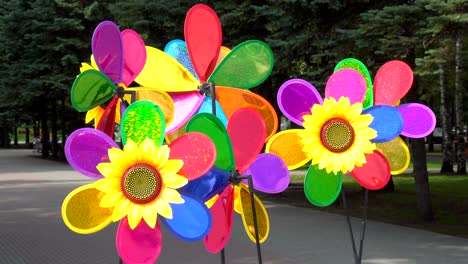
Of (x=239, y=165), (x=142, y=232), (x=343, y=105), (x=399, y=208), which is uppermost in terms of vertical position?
(x=343, y=105)

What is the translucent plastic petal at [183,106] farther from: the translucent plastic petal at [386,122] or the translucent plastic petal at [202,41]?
the translucent plastic petal at [386,122]

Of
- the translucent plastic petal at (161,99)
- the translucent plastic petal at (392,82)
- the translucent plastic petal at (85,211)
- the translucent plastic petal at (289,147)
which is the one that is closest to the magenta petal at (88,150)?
the translucent plastic petal at (85,211)

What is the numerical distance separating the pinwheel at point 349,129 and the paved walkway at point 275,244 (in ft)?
13.3

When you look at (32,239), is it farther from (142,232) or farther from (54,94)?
(54,94)

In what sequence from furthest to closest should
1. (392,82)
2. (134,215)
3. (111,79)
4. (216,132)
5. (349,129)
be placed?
(392,82) → (349,129) → (111,79) → (216,132) → (134,215)

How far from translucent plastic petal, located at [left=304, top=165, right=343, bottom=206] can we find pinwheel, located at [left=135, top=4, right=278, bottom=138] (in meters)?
0.41

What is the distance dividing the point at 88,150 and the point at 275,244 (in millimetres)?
6558

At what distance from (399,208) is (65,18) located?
19218 millimetres

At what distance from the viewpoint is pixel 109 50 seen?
384cm

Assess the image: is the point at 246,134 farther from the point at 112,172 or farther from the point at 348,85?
the point at 348,85

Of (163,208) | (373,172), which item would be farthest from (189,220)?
(373,172)

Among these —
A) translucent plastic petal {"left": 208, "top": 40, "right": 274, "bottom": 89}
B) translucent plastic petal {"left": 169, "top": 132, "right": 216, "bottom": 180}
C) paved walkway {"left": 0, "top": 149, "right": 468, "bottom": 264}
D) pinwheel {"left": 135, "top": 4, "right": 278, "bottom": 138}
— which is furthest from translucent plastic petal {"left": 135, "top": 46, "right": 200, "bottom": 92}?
paved walkway {"left": 0, "top": 149, "right": 468, "bottom": 264}

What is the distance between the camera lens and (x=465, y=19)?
26.9 feet

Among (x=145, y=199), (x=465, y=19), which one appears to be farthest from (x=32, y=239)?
(x=145, y=199)
